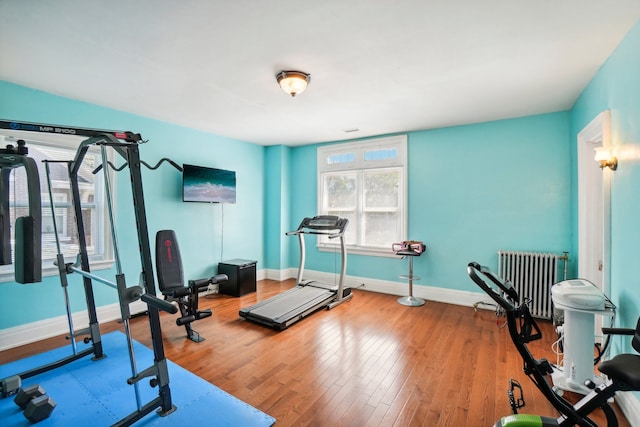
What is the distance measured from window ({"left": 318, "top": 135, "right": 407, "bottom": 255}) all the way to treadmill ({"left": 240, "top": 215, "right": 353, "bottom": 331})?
0.87m

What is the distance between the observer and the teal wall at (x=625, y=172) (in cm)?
194

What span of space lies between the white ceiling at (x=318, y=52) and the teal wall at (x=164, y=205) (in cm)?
24

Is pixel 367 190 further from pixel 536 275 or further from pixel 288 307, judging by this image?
pixel 536 275

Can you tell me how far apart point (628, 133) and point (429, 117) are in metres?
2.14

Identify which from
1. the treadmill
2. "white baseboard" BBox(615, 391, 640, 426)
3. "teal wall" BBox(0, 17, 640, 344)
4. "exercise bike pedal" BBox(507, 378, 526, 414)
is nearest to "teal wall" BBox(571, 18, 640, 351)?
"teal wall" BBox(0, 17, 640, 344)

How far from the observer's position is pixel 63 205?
3.33 meters

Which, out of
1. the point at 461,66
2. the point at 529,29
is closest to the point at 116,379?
the point at 461,66

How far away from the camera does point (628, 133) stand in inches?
81.7

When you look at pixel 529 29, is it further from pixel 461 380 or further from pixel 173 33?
pixel 461 380

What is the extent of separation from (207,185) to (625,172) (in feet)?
15.3

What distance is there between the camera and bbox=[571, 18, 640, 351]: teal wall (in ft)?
6.36

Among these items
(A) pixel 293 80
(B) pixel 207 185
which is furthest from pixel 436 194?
(B) pixel 207 185

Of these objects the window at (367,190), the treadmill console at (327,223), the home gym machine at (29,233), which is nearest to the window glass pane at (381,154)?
the window at (367,190)

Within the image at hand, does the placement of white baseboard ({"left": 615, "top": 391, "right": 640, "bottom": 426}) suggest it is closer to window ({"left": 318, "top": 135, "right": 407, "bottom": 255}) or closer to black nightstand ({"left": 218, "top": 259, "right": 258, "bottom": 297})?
window ({"left": 318, "top": 135, "right": 407, "bottom": 255})
